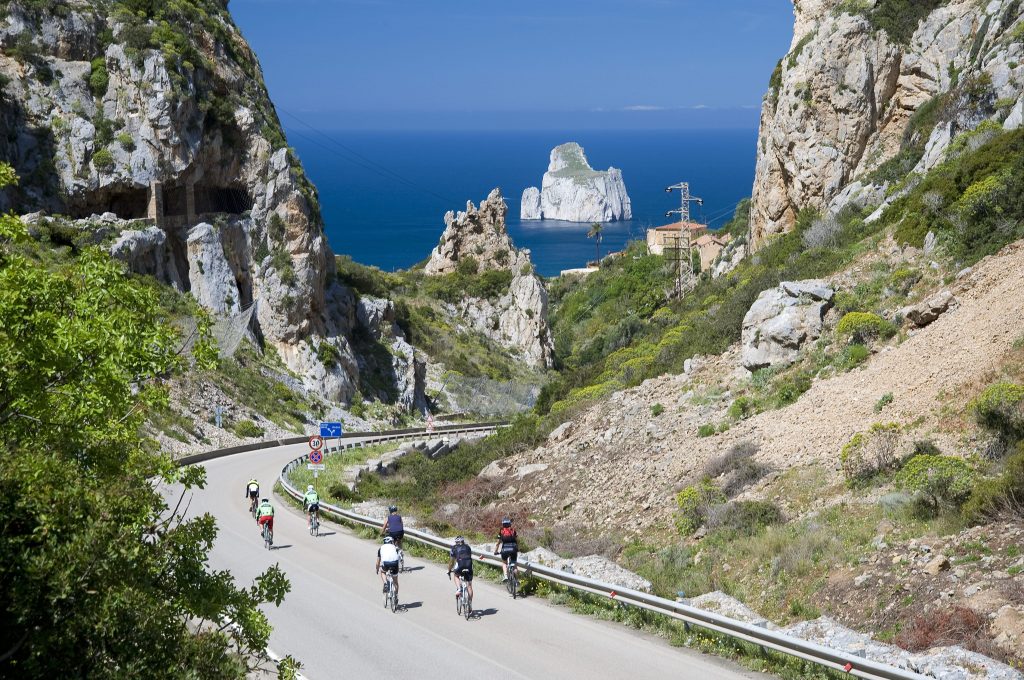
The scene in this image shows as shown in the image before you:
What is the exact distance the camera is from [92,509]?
796 centimetres

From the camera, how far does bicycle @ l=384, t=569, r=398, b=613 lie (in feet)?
49.9

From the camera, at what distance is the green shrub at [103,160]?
5069 cm

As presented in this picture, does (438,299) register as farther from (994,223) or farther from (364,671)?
(364,671)

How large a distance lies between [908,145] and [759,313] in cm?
1554

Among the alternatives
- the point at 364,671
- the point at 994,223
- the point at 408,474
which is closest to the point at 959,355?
the point at 994,223

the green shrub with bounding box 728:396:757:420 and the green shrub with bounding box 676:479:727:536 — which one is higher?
the green shrub with bounding box 728:396:757:420

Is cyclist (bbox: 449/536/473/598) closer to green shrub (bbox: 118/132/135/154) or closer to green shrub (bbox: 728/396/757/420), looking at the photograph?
green shrub (bbox: 728/396/757/420)

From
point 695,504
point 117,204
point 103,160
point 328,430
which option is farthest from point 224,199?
point 695,504

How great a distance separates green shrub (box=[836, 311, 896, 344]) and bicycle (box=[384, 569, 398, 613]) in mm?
13891

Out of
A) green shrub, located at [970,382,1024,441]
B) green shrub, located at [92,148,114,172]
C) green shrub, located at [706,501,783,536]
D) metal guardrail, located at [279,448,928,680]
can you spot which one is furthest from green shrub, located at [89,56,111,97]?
green shrub, located at [970,382,1024,441]

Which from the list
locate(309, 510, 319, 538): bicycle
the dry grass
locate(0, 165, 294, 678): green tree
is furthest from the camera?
locate(309, 510, 319, 538): bicycle

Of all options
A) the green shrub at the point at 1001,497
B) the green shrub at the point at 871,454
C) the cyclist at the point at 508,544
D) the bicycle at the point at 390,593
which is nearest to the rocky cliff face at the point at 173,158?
the bicycle at the point at 390,593

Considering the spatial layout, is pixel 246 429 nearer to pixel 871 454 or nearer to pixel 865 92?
pixel 865 92

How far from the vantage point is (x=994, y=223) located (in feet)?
81.5
